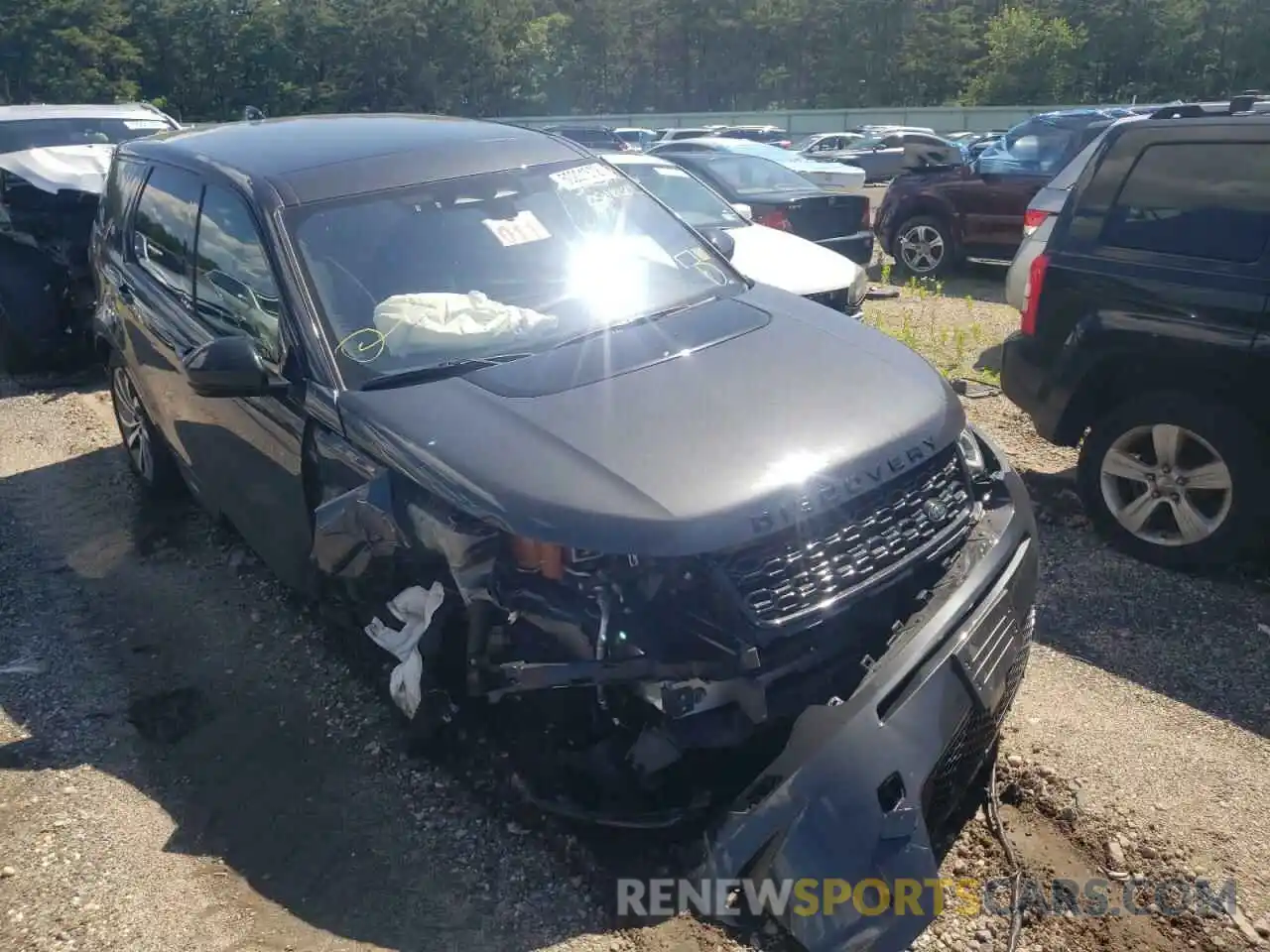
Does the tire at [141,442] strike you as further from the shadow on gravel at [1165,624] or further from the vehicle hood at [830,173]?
the vehicle hood at [830,173]

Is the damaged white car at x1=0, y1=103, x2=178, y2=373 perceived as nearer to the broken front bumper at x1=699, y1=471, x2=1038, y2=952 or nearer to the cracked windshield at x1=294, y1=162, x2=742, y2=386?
the cracked windshield at x1=294, y1=162, x2=742, y2=386

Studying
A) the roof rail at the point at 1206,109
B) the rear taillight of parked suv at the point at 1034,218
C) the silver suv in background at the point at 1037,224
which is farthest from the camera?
the rear taillight of parked suv at the point at 1034,218

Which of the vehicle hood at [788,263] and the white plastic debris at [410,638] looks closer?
the white plastic debris at [410,638]

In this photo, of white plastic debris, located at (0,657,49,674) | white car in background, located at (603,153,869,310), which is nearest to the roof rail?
white car in background, located at (603,153,869,310)

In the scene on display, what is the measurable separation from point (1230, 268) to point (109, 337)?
5.32 meters

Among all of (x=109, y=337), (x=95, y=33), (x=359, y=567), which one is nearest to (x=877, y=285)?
(x=109, y=337)

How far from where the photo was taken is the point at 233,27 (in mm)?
55750

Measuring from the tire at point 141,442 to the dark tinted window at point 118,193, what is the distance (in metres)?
0.66

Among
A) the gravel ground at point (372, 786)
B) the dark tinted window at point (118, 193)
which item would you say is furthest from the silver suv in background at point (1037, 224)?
the dark tinted window at point (118, 193)

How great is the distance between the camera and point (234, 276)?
3975 mm

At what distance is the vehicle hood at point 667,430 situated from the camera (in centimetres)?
263

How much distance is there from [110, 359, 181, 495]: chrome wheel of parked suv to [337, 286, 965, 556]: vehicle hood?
8.96 ft

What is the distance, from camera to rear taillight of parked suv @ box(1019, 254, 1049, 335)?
485cm

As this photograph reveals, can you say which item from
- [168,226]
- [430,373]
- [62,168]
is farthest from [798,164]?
[430,373]
